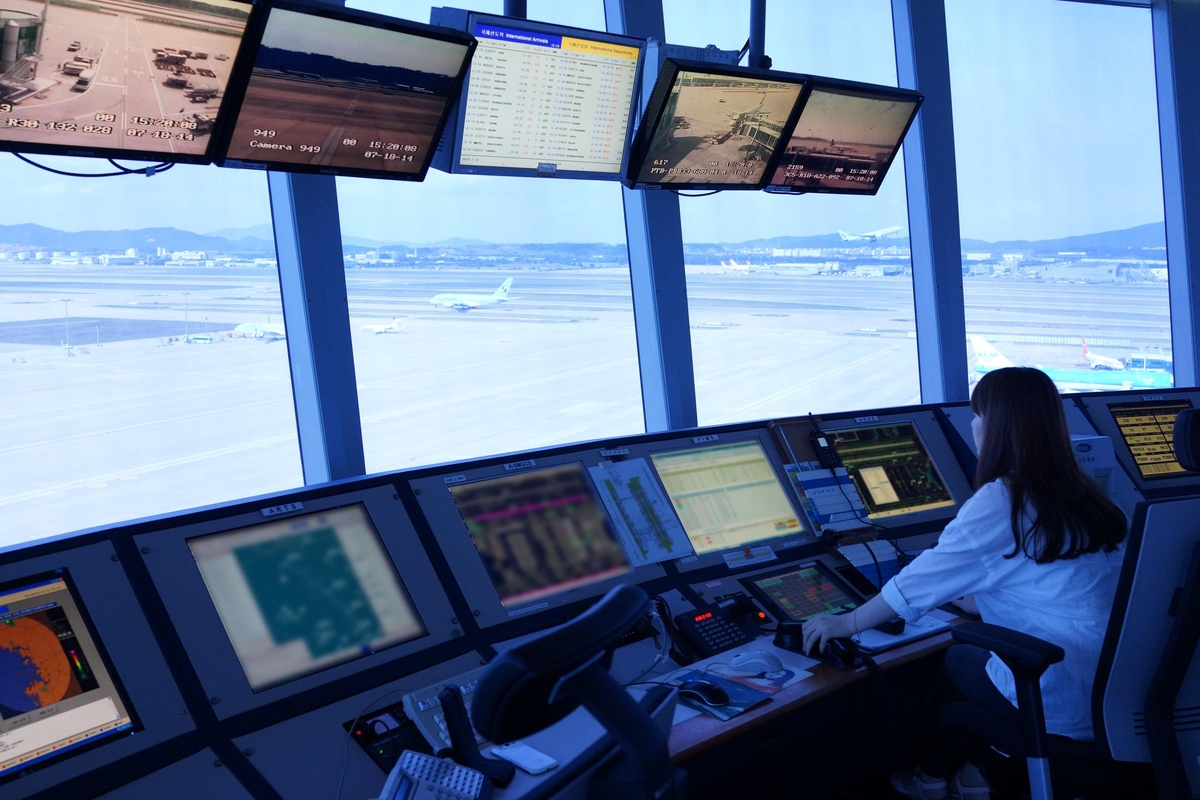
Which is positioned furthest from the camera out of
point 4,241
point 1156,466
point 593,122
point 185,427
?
point 1156,466

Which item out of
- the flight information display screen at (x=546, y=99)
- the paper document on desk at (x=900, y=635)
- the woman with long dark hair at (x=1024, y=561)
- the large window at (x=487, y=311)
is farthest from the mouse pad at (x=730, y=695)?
the flight information display screen at (x=546, y=99)

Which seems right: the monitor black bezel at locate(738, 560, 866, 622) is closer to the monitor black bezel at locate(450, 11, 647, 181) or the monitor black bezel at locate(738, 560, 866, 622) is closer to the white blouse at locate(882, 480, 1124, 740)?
the white blouse at locate(882, 480, 1124, 740)

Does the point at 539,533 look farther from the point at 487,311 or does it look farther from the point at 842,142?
the point at 842,142

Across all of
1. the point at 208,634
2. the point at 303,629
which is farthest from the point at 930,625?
the point at 208,634

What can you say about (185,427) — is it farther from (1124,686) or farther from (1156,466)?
(1156,466)

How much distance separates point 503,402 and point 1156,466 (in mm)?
2718

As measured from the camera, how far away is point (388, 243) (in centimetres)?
287

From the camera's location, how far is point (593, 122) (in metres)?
2.62

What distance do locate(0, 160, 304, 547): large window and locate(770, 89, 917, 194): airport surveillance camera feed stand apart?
5.55 ft

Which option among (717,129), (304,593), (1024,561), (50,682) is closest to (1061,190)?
(717,129)

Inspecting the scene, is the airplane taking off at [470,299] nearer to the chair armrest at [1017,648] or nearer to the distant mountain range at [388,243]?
the distant mountain range at [388,243]

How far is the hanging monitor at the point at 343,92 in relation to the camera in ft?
6.36

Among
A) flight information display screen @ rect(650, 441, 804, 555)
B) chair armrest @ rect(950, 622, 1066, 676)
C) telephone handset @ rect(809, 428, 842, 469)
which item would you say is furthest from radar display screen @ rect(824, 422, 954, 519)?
chair armrest @ rect(950, 622, 1066, 676)

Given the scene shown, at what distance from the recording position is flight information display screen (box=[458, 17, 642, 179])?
2.39m
